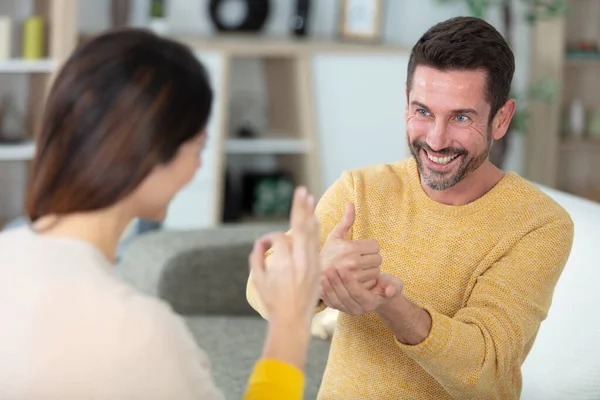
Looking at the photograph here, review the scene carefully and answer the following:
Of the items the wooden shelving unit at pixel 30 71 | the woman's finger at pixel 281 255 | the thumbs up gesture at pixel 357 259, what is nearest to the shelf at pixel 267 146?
the wooden shelving unit at pixel 30 71

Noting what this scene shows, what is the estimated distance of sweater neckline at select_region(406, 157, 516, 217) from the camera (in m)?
1.79

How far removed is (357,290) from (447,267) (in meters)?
0.29

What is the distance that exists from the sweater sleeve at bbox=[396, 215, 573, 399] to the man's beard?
0.15m

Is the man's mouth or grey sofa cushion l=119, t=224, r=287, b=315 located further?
grey sofa cushion l=119, t=224, r=287, b=315

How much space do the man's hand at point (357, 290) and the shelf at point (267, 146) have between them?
9.83ft

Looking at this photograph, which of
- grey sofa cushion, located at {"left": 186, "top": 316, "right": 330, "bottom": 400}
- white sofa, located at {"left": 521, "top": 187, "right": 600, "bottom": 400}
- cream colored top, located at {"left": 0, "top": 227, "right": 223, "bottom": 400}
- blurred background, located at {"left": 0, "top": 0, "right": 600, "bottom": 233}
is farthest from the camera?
blurred background, located at {"left": 0, "top": 0, "right": 600, "bottom": 233}

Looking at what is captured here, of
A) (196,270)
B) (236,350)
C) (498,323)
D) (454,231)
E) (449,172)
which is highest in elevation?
(449,172)

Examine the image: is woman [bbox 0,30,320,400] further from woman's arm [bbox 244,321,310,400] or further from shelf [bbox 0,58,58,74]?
shelf [bbox 0,58,58,74]

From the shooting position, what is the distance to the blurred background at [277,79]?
437cm

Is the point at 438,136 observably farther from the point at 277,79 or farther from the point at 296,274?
the point at 277,79

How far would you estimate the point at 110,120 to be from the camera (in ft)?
3.56

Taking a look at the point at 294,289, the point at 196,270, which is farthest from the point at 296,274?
the point at 196,270

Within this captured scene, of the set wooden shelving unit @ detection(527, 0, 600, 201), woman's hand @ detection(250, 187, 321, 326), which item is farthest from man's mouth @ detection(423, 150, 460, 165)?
wooden shelving unit @ detection(527, 0, 600, 201)

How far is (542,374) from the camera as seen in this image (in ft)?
6.77
